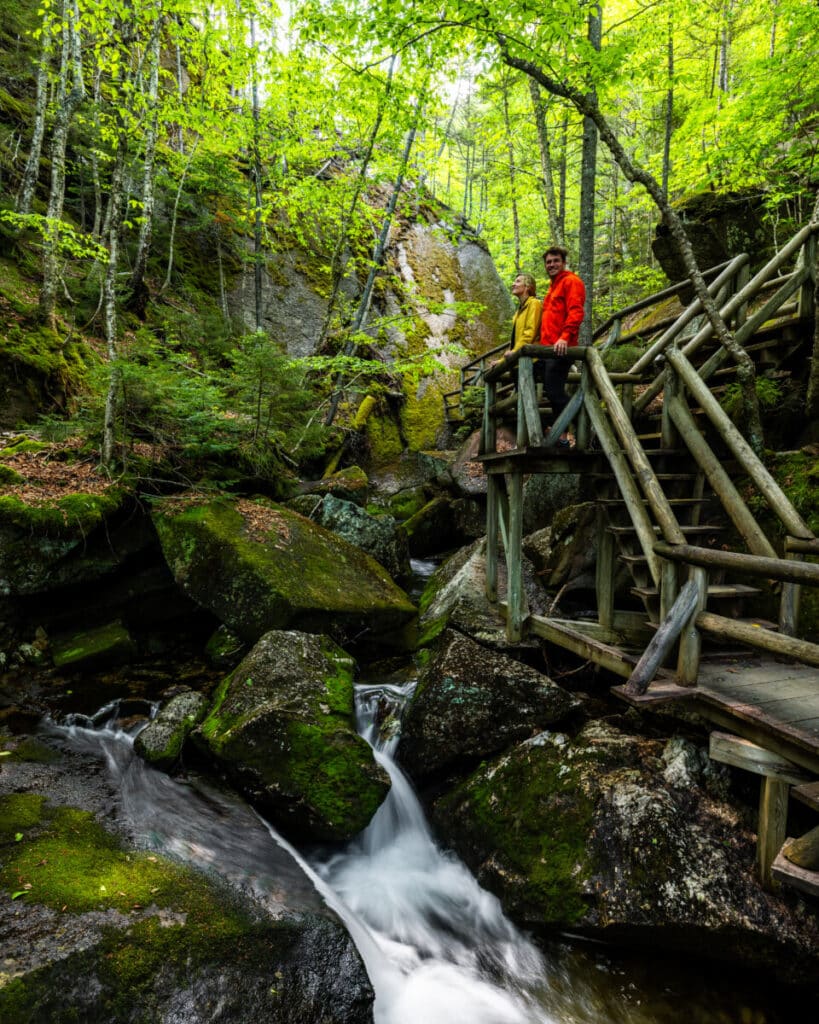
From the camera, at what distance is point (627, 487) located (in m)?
4.88

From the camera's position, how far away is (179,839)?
4.11 m

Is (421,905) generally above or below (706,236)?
below

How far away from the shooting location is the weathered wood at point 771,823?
11.2 feet

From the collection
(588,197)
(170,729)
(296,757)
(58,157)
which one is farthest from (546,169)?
(170,729)

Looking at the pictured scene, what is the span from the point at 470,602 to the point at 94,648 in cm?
514

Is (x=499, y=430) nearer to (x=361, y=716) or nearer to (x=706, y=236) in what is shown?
(x=706, y=236)

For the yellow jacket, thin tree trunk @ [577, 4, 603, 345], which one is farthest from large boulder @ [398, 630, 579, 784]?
thin tree trunk @ [577, 4, 603, 345]

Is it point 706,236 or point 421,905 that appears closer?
point 421,905

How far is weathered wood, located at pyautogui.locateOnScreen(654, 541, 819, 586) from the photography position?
295cm

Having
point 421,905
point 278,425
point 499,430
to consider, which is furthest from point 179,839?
point 499,430

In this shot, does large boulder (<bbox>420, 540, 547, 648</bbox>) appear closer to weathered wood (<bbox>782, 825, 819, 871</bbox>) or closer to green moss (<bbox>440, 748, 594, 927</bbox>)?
green moss (<bbox>440, 748, 594, 927</bbox>)

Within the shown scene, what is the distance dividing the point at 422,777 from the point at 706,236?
498 inches

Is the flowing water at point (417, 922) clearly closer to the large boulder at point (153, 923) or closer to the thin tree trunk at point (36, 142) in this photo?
the large boulder at point (153, 923)

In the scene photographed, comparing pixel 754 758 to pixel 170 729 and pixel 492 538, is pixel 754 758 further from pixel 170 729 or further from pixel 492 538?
pixel 170 729
